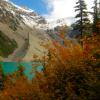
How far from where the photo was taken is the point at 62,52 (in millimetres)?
19438

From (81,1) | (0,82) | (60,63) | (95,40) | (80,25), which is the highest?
(81,1)

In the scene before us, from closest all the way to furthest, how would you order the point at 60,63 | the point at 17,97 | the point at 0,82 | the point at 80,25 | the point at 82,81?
the point at 82,81, the point at 60,63, the point at 17,97, the point at 80,25, the point at 0,82

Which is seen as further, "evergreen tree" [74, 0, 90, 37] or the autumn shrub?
"evergreen tree" [74, 0, 90, 37]

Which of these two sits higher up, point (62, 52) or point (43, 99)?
point (62, 52)

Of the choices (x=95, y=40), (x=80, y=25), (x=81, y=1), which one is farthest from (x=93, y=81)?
(x=81, y=1)

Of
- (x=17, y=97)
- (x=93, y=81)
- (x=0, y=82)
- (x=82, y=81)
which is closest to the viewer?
(x=93, y=81)

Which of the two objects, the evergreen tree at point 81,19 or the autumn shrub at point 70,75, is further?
the evergreen tree at point 81,19

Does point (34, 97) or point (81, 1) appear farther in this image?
point (81, 1)

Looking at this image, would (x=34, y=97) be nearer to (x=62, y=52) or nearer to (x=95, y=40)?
(x=62, y=52)

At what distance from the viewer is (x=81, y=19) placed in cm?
4475

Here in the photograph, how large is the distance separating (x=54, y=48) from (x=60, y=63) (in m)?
1.34

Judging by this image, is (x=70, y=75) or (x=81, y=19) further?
(x=81, y=19)

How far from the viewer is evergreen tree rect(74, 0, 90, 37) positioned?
43.7 m

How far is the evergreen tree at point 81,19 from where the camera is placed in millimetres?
43719
